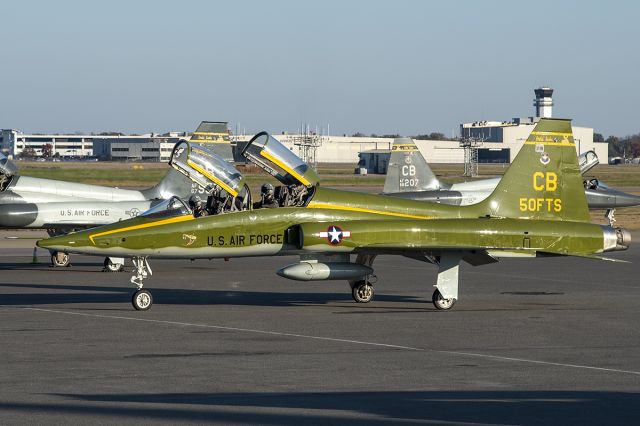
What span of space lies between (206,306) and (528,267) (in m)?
11.6

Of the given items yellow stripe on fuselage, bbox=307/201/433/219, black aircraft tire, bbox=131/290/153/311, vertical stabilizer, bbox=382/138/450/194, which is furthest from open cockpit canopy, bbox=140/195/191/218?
vertical stabilizer, bbox=382/138/450/194

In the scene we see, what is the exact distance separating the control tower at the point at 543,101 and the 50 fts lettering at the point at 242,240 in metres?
178

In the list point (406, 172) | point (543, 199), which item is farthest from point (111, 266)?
point (406, 172)

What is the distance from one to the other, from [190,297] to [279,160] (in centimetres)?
355

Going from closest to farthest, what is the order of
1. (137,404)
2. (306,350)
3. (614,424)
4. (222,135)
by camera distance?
(614,424) → (137,404) → (306,350) → (222,135)

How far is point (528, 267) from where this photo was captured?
93.1 feet

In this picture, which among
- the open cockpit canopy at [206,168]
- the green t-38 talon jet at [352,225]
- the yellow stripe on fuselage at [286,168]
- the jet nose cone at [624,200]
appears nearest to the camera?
the green t-38 talon jet at [352,225]

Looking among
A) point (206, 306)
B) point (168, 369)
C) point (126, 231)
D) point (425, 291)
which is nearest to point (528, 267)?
point (425, 291)

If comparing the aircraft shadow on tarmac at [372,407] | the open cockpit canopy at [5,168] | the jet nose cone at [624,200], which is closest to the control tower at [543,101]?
the jet nose cone at [624,200]

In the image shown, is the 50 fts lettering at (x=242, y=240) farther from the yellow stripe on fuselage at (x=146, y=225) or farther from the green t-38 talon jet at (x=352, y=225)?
the yellow stripe on fuselage at (x=146, y=225)

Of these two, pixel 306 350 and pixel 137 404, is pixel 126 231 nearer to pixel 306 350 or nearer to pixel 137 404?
pixel 306 350

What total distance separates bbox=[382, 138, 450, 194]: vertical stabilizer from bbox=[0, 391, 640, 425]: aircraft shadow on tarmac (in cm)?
2988

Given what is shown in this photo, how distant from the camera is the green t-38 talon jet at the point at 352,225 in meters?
18.6

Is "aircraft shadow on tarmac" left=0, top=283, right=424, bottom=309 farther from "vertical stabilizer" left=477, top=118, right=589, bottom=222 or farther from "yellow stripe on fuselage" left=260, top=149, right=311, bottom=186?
"vertical stabilizer" left=477, top=118, right=589, bottom=222
